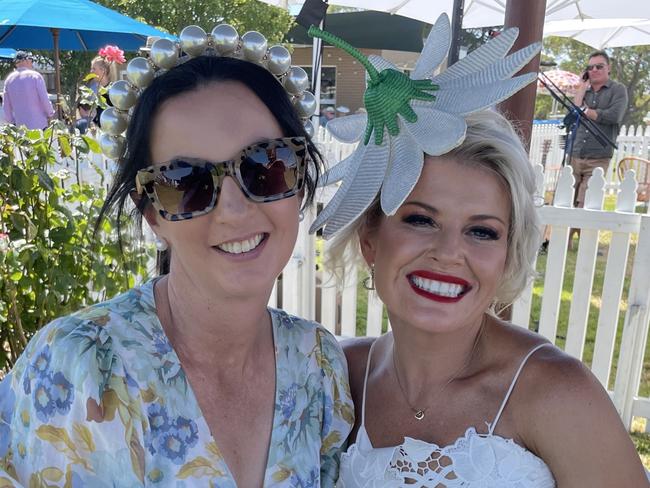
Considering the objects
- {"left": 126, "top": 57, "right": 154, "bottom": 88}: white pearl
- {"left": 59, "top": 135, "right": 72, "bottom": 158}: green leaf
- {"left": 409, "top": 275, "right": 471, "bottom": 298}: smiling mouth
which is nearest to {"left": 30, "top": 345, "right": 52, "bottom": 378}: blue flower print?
{"left": 126, "top": 57, "right": 154, "bottom": 88}: white pearl

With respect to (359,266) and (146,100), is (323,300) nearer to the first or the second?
(359,266)

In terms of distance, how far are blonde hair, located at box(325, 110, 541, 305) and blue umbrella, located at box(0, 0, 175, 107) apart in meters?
5.99

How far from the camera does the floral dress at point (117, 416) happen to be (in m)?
1.17

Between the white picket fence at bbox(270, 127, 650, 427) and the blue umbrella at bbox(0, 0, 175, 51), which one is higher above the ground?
the blue umbrella at bbox(0, 0, 175, 51)

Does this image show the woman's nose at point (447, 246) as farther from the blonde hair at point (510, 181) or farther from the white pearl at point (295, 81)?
the white pearl at point (295, 81)

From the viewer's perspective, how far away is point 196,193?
1304 mm

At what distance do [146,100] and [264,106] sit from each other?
259 mm

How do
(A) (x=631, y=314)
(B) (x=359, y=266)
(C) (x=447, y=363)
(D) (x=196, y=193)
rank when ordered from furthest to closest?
(A) (x=631, y=314)
(B) (x=359, y=266)
(C) (x=447, y=363)
(D) (x=196, y=193)

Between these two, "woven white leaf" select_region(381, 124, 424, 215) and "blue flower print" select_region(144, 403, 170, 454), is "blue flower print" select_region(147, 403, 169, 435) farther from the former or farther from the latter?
"woven white leaf" select_region(381, 124, 424, 215)

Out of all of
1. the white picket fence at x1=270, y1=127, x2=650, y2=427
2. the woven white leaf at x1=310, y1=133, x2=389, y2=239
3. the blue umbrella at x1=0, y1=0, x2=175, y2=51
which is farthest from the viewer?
the blue umbrella at x1=0, y1=0, x2=175, y2=51

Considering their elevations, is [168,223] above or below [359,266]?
above

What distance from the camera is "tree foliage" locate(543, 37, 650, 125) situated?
29625 mm

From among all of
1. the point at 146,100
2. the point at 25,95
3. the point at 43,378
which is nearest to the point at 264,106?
the point at 146,100

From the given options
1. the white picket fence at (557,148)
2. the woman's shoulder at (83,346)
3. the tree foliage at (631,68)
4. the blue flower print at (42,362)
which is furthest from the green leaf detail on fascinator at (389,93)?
the tree foliage at (631,68)
